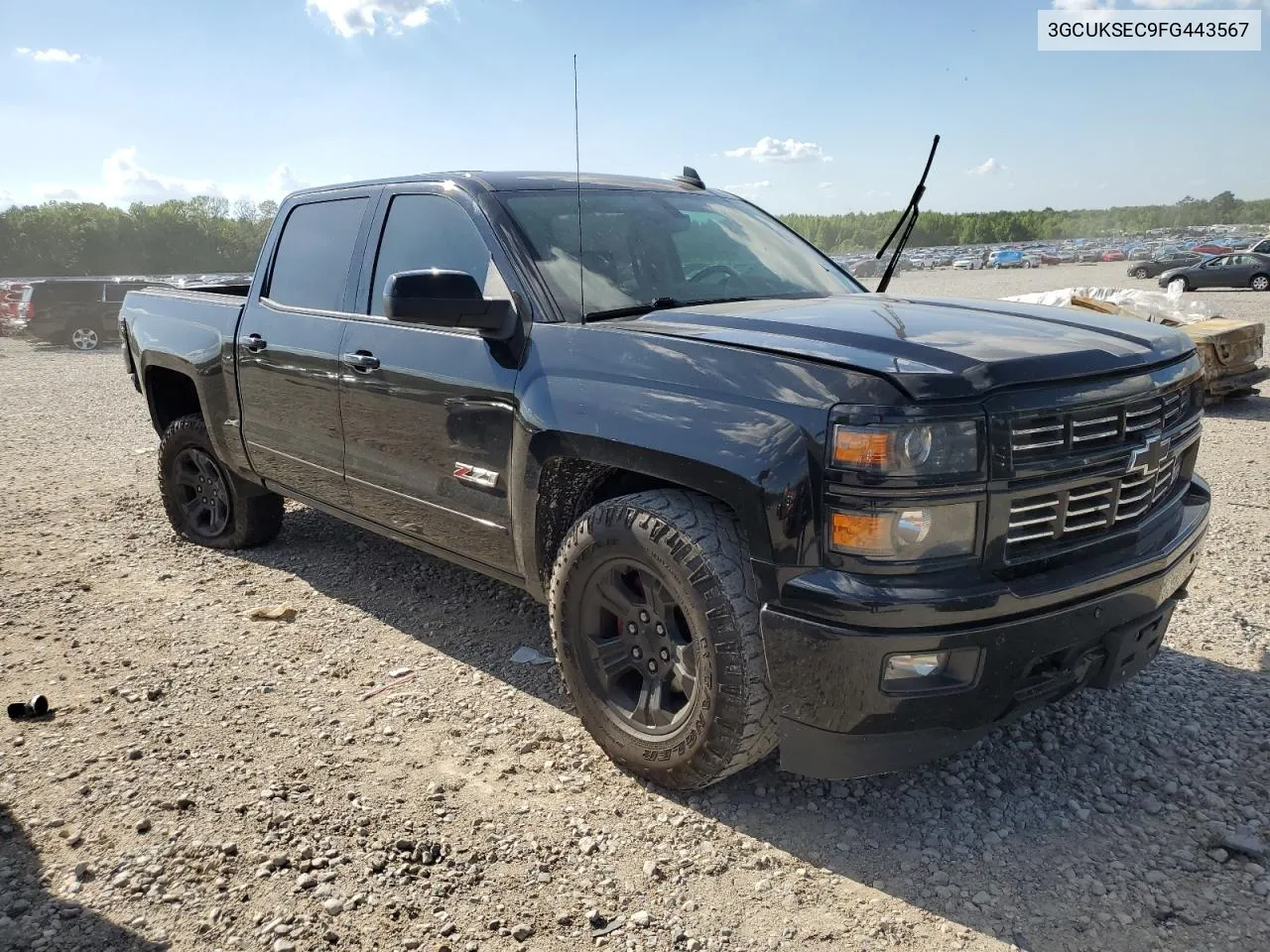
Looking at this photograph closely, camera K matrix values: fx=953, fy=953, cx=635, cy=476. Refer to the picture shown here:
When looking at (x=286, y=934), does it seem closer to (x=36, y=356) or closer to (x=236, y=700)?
(x=236, y=700)

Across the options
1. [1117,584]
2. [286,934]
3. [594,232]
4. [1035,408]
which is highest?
[594,232]

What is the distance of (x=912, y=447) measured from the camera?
2283mm

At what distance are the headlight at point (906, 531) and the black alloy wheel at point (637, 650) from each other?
1.96 ft

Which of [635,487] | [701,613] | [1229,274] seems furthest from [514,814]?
[1229,274]

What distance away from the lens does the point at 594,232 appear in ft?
11.6

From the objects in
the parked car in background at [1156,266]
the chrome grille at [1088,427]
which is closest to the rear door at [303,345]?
the chrome grille at [1088,427]

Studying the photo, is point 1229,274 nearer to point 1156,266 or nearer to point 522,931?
point 1156,266

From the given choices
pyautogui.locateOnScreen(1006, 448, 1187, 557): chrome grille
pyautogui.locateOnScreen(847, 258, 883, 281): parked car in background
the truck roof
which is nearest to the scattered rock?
pyautogui.locateOnScreen(1006, 448, 1187, 557): chrome grille

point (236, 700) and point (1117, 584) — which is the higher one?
point (1117, 584)

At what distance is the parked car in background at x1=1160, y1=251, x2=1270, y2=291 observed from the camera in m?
28.8

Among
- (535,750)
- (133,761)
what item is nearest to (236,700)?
(133,761)

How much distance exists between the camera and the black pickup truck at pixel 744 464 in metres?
2.33

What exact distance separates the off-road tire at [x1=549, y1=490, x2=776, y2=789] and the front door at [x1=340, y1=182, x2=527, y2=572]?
56cm

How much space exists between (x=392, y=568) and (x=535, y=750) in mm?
2179
